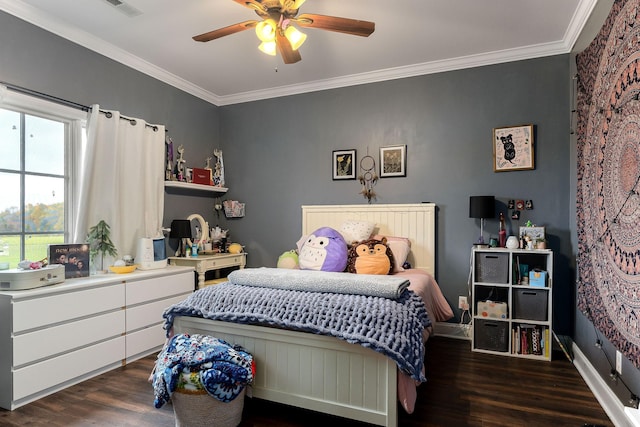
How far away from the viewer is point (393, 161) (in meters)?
3.74

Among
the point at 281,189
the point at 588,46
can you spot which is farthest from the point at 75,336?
the point at 588,46

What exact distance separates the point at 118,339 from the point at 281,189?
2.23 metres

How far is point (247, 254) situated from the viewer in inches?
173

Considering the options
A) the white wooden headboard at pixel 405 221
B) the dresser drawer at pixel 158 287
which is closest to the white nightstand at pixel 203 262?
the dresser drawer at pixel 158 287

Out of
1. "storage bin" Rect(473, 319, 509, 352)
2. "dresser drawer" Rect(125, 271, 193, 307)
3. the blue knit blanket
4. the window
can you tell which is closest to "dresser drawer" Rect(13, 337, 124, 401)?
"dresser drawer" Rect(125, 271, 193, 307)

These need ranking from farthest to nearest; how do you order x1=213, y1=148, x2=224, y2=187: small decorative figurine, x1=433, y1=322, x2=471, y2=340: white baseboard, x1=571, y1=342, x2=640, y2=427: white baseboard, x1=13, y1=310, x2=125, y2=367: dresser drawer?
x1=213, y1=148, x2=224, y2=187: small decorative figurine, x1=433, y1=322, x2=471, y2=340: white baseboard, x1=13, y1=310, x2=125, y2=367: dresser drawer, x1=571, y1=342, x2=640, y2=427: white baseboard

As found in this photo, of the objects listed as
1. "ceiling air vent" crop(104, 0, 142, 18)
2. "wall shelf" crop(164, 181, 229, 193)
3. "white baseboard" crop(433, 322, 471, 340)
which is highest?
"ceiling air vent" crop(104, 0, 142, 18)

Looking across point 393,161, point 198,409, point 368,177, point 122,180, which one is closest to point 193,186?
point 122,180

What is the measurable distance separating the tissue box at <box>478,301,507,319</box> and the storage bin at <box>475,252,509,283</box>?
0.62 ft

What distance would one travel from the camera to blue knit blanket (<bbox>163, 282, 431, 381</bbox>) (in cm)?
181

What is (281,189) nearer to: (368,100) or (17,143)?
(368,100)

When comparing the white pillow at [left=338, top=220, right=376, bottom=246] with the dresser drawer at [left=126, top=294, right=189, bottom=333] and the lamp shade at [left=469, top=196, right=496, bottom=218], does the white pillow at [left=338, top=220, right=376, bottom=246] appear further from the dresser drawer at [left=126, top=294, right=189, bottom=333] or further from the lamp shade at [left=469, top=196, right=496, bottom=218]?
the dresser drawer at [left=126, top=294, right=189, bottom=333]

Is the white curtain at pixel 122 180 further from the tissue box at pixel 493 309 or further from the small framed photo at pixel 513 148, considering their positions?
the small framed photo at pixel 513 148

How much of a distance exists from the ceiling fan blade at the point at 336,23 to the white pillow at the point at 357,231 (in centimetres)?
185
